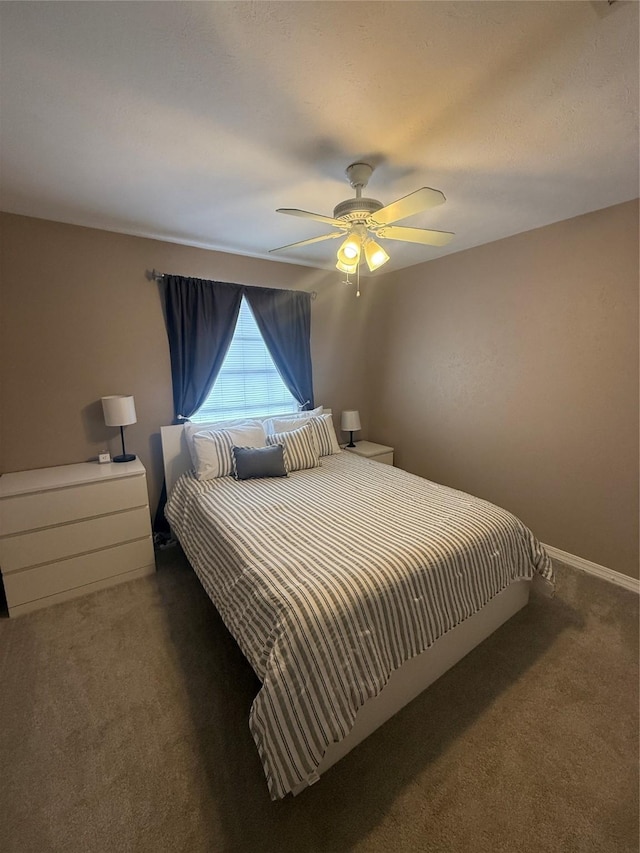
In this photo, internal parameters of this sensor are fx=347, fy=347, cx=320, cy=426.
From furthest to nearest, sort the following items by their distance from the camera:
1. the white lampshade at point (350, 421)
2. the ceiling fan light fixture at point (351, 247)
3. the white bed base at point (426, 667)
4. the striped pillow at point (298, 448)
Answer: the white lampshade at point (350, 421) → the striped pillow at point (298, 448) → the ceiling fan light fixture at point (351, 247) → the white bed base at point (426, 667)

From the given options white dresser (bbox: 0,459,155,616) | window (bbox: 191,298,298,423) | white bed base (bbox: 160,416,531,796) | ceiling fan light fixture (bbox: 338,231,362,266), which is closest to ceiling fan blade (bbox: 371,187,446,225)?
ceiling fan light fixture (bbox: 338,231,362,266)

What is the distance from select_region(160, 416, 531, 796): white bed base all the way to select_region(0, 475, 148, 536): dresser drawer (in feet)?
6.19

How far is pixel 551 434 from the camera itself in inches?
104

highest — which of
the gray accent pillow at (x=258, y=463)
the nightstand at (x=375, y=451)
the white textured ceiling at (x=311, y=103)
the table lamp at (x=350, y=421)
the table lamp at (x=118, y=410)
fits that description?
the white textured ceiling at (x=311, y=103)

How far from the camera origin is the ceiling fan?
1.57 meters

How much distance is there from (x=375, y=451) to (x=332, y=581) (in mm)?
2380

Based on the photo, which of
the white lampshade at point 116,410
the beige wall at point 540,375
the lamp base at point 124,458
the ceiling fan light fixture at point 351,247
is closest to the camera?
the ceiling fan light fixture at point 351,247

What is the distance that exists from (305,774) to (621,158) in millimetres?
2991

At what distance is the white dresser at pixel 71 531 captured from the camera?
2092mm

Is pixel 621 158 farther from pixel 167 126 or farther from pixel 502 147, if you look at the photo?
pixel 167 126

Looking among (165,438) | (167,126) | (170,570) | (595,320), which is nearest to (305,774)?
(170,570)

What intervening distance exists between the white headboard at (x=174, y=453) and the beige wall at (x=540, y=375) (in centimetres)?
231

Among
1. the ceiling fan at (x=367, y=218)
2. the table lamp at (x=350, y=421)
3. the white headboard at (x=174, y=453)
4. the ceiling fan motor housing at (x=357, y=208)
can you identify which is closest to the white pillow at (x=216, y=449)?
the white headboard at (x=174, y=453)

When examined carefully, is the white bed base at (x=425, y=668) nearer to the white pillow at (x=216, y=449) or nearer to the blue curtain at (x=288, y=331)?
the white pillow at (x=216, y=449)
